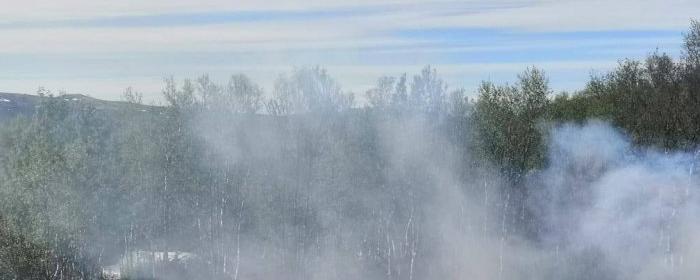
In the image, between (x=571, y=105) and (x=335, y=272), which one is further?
(x=571, y=105)

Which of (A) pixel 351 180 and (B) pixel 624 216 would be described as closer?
(B) pixel 624 216

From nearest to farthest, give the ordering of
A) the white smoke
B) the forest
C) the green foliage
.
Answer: the white smoke
the forest
the green foliage

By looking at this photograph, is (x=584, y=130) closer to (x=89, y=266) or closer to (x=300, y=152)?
(x=300, y=152)

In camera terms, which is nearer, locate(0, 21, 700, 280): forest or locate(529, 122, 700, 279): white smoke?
locate(529, 122, 700, 279): white smoke

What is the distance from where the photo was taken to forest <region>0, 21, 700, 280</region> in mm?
37344

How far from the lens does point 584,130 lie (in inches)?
1906

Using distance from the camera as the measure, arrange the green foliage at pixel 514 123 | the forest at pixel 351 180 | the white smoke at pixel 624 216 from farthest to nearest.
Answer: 1. the green foliage at pixel 514 123
2. the forest at pixel 351 180
3. the white smoke at pixel 624 216

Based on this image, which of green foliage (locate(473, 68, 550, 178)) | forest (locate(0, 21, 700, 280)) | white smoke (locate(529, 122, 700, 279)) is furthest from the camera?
green foliage (locate(473, 68, 550, 178))

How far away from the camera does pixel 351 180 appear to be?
46.2 meters

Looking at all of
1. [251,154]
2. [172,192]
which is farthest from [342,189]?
[172,192]

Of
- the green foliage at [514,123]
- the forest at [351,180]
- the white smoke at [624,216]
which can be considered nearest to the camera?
the white smoke at [624,216]

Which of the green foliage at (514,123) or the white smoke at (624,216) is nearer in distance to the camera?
the white smoke at (624,216)

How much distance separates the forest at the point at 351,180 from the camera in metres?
37.3

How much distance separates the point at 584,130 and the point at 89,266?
32.5 meters
